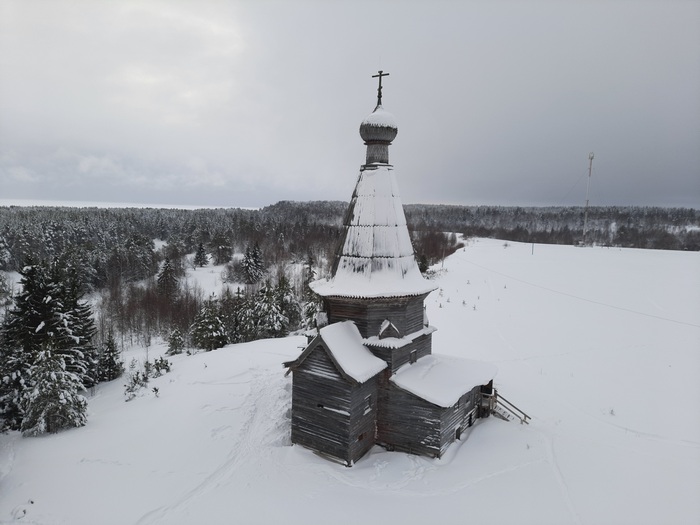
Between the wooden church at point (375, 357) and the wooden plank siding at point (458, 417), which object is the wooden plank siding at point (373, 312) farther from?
the wooden plank siding at point (458, 417)

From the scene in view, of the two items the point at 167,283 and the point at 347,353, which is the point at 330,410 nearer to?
the point at 347,353

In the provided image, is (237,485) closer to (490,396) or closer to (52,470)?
(52,470)

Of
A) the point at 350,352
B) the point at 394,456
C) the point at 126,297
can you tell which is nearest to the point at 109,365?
the point at 350,352

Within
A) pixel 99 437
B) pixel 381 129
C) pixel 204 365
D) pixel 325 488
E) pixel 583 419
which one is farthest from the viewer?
pixel 204 365

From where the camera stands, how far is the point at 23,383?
1823 centimetres

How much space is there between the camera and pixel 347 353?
12617 mm

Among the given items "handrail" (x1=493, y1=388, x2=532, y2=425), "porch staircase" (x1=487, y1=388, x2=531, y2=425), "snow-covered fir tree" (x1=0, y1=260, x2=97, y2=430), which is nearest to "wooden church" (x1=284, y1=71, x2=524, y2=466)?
"porch staircase" (x1=487, y1=388, x2=531, y2=425)

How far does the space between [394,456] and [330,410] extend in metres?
2.74

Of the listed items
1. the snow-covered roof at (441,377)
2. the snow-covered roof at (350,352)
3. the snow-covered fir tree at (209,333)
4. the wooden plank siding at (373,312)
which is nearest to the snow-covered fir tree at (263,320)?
the snow-covered fir tree at (209,333)

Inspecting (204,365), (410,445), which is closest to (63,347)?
(204,365)

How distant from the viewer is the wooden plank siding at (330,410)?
12344mm

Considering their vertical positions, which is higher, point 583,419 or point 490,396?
point 490,396

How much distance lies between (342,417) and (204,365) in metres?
13.6

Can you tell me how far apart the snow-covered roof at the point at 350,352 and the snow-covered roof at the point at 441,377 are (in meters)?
1.09
